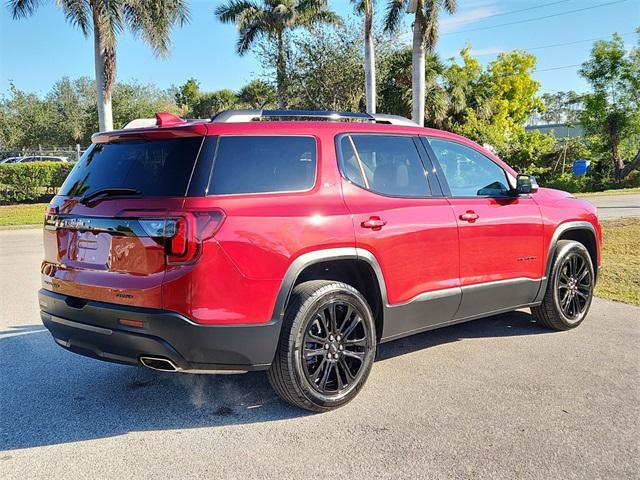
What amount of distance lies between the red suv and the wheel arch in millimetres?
11

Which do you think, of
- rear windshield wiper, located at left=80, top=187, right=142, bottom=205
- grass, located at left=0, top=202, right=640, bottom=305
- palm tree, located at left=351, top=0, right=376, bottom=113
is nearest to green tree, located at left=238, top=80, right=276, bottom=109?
palm tree, located at left=351, top=0, right=376, bottom=113

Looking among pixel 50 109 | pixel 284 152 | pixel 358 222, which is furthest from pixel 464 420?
pixel 50 109

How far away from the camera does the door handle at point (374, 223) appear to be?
12.6 feet

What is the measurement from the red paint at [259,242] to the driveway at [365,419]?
0.72 m

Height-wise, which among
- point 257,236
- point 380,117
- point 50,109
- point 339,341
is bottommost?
point 339,341

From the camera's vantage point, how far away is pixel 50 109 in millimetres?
47812

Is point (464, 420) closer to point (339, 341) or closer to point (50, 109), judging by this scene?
point (339, 341)

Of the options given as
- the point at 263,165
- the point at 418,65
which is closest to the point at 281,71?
the point at 418,65

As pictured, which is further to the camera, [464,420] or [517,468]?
[464,420]

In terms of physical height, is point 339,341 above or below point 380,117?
below

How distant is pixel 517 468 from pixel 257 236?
1.90 meters

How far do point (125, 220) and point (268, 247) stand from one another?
0.85 m

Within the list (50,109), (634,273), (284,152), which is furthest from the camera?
(50,109)

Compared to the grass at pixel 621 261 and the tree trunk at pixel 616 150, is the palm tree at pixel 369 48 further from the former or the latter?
the tree trunk at pixel 616 150
